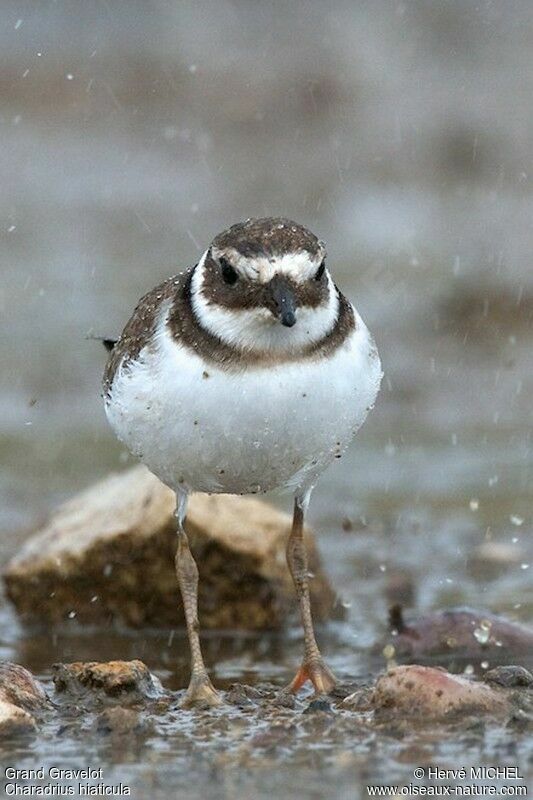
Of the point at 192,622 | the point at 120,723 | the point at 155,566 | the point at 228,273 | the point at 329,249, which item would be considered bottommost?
the point at 120,723

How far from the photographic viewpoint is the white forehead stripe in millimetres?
6309

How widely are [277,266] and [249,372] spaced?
1.36 ft

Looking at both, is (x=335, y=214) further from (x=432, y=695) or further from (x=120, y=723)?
(x=120, y=723)

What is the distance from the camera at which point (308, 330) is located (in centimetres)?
642

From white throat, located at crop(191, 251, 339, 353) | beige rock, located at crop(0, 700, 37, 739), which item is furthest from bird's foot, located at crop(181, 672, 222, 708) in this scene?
white throat, located at crop(191, 251, 339, 353)

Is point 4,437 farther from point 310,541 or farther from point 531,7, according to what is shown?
point 531,7

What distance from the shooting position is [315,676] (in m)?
7.16

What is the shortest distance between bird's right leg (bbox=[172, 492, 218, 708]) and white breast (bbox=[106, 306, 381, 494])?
0.42 metres

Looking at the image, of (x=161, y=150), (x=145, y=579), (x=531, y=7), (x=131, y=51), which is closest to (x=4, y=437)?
(x=145, y=579)

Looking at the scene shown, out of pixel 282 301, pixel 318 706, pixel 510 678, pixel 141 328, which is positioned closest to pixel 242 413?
pixel 282 301

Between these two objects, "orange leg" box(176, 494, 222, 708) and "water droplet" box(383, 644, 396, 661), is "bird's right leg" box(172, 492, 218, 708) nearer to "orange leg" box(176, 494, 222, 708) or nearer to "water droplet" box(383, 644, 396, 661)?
"orange leg" box(176, 494, 222, 708)

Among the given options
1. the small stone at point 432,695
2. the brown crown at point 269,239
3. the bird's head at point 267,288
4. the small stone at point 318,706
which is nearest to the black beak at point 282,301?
the bird's head at point 267,288

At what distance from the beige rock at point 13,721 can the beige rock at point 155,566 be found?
7.04 feet

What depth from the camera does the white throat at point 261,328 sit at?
635 centimetres
